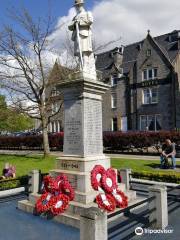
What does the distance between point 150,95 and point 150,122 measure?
390cm

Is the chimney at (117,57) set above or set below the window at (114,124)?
above

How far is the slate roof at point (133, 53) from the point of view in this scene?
137 feet

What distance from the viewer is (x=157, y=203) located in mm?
7469

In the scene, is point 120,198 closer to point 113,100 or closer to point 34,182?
point 34,182

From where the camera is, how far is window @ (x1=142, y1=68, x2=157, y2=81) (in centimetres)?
4194

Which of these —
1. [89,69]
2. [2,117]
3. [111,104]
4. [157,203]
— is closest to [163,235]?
[157,203]

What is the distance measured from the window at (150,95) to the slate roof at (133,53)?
15.5 ft

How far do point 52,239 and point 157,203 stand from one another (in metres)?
2.73

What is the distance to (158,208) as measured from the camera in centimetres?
746

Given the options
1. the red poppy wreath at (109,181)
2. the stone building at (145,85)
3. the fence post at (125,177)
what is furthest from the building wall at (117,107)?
the red poppy wreath at (109,181)

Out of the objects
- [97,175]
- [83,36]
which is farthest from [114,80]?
[97,175]

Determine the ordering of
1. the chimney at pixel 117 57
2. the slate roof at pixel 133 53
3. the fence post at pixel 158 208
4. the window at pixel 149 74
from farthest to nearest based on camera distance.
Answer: the chimney at pixel 117 57, the window at pixel 149 74, the slate roof at pixel 133 53, the fence post at pixel 158 208

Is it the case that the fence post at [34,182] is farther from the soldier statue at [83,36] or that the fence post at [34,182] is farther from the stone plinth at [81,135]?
the soldier statue at [83,36]

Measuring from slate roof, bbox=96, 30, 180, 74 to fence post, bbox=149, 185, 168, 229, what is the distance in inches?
1395
